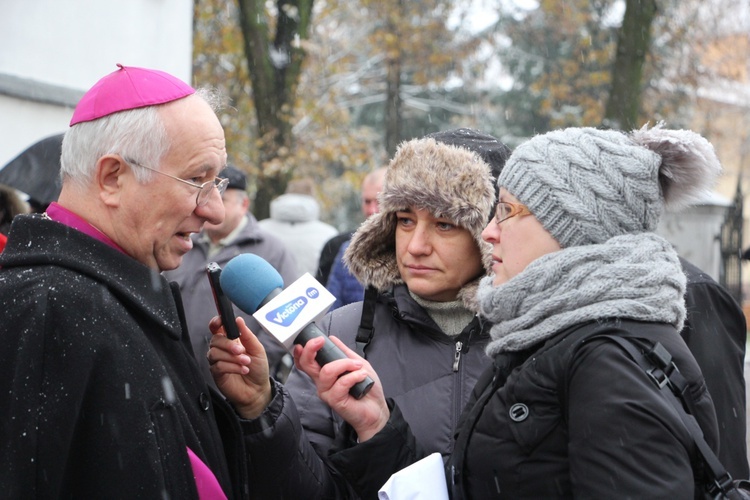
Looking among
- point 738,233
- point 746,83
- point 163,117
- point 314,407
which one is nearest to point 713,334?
point 314,407

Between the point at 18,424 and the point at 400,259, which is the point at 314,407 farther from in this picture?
the point at 18,424

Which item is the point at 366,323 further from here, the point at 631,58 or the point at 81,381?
the point at 631,58

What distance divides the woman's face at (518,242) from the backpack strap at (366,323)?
2.18ft

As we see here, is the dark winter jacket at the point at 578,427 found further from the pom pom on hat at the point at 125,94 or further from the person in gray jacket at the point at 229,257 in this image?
the person in gray jacket at the point at 229,257

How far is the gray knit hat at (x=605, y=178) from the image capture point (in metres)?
2.42

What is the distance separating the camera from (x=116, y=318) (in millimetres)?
2211

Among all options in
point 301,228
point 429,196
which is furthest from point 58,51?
point 429,196

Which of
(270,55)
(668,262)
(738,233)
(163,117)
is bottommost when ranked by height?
(738,233)

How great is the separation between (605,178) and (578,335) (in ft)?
1.48

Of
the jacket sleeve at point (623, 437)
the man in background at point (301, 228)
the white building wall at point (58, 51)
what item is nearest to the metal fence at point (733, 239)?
the man in background at point (301, 228)

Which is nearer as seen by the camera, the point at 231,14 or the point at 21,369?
the point at 21,369

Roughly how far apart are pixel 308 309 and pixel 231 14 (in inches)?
695

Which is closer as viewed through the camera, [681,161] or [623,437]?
[623,437]

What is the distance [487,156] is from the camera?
3361 mm
